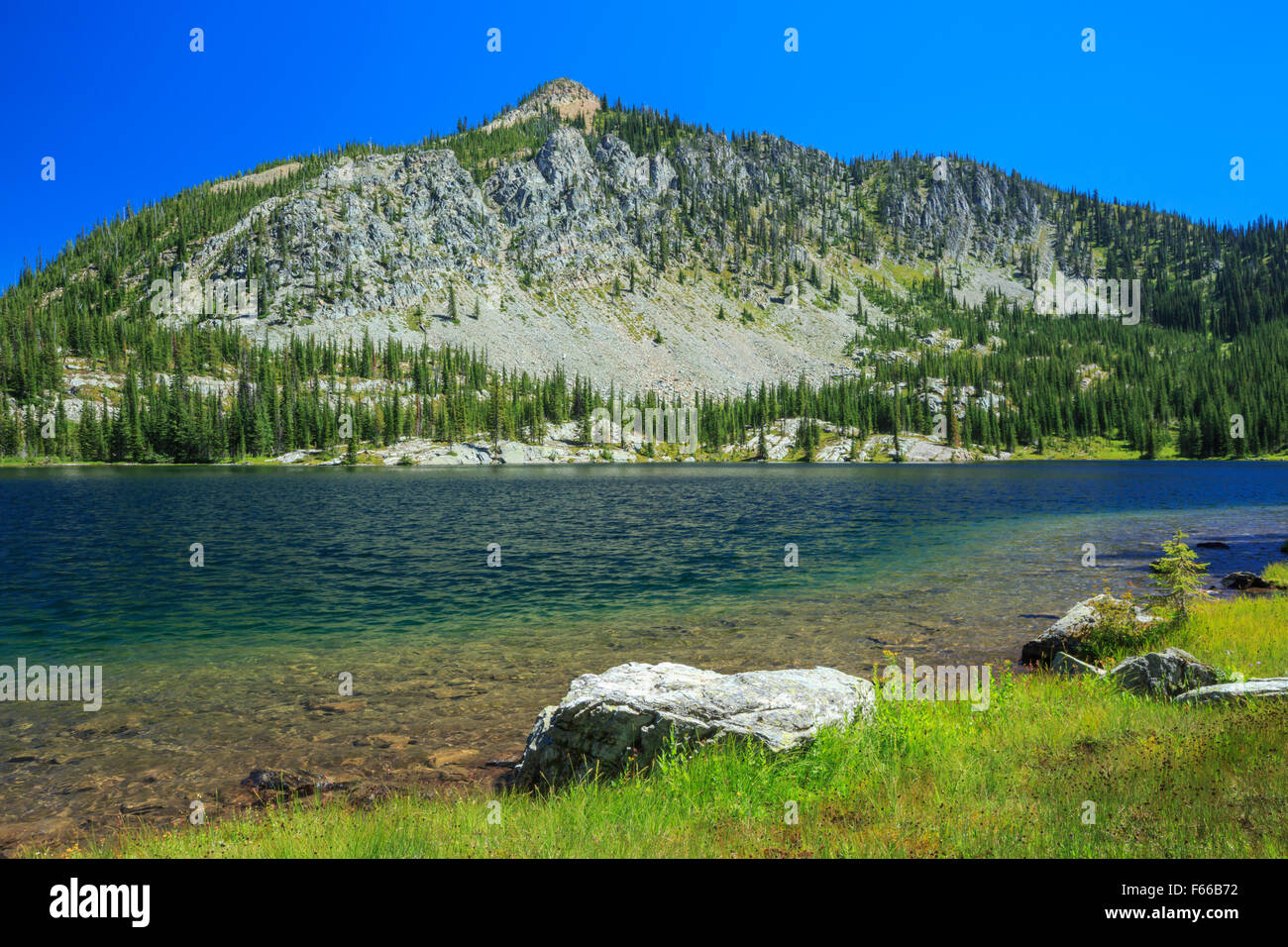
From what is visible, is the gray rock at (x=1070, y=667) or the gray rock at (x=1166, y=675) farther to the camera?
the gray rock at (x=1070, y=667)

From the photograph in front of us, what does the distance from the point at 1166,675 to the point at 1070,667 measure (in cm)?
372

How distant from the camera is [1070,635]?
56.4ft

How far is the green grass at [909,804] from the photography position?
6.19 m

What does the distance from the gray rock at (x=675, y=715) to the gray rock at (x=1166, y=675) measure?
5263 millimetres

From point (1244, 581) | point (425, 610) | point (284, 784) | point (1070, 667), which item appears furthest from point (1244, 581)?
point (284, 784)

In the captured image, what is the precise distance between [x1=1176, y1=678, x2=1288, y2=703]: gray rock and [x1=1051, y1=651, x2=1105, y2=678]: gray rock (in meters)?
3.97

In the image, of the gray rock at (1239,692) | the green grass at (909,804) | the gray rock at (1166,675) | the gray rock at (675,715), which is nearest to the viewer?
the green grass at (909,804)

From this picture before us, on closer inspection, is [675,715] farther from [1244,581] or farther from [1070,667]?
[1244,581]

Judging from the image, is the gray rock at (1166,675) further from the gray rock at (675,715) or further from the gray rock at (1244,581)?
the gray rock at (1244,581)

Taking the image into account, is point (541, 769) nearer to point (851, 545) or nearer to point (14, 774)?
point (14, 774)

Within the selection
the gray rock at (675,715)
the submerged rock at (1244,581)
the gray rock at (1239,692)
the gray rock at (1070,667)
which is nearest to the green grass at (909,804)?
the gray rock at (1239,692)

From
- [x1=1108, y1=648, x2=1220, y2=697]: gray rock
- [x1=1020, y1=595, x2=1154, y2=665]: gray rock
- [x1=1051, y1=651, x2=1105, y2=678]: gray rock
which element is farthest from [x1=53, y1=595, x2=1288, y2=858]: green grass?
[x1=1020, y1=595, x2=1154, y2=665]: gray rock

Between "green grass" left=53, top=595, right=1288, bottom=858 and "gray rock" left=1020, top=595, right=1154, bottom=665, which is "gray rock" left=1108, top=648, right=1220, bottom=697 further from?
"gray rock" left=1020, top=595, right=1154, bottom=665
